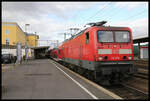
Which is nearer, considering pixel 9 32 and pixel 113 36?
pixel 113 36

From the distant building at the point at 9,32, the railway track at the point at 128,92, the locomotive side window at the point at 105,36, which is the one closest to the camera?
the railway track at the point at 128,92

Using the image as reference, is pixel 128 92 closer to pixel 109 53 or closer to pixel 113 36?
pixel 109 53

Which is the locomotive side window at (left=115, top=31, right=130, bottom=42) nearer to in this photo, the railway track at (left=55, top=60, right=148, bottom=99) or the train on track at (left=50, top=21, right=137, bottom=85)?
the train on track at (left=50, top=21, right=137, bottom=85)

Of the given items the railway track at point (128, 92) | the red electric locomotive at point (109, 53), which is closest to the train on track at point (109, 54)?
the red electric locomotive at point (109, 53)

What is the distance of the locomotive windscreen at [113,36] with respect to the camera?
32.9 ft

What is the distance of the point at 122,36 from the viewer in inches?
409

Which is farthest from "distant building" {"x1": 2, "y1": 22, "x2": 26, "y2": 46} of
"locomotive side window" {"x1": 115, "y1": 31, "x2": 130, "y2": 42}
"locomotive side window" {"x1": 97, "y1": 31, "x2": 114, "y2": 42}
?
"locomotive side window" {"x1": 115, "y1": 31, "x2": 130, "y2": 42}

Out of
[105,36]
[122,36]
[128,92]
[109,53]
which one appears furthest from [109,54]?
[128,92]

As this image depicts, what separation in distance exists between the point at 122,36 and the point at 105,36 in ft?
3.41

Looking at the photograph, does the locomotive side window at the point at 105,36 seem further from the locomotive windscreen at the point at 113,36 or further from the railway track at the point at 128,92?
the railway track at the point at 128,92

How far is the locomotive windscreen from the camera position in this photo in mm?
10031

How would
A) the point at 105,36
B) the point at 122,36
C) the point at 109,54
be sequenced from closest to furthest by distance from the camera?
1. the point at 109,54
2. the point at 105,36
3. the point at 122,36

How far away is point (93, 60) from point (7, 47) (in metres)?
28.5

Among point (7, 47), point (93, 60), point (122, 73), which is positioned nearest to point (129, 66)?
point (122, 73)
